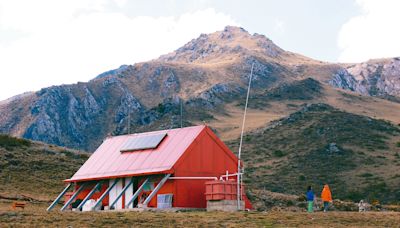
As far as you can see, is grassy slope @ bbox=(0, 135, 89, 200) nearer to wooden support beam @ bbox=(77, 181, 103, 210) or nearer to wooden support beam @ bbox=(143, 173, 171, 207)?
wooden support beam @ bbox=(77, 181, 103, 210)

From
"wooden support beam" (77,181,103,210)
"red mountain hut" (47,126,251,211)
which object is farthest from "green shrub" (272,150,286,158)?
"wooden support beam" (77,181,103,210)

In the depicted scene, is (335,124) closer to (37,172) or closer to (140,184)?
(37,172)

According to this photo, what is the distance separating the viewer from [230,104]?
17425cm

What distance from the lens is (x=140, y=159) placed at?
139 ft

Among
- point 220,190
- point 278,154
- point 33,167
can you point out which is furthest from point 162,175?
point 278,154

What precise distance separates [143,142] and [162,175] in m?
4.50

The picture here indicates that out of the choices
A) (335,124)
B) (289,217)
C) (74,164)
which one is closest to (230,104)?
(335,124)

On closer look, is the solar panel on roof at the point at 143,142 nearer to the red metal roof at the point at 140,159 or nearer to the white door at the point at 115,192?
the red metal roof at the point at 140,159

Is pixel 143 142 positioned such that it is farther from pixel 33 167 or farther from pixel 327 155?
pixel 327 155

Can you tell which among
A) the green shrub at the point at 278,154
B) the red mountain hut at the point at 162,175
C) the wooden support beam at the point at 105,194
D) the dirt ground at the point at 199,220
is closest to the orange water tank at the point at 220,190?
the red mountain hut at the point at 162,175

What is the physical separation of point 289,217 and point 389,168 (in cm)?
5802

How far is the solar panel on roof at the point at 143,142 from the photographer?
141 ft

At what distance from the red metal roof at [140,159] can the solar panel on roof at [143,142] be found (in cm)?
23

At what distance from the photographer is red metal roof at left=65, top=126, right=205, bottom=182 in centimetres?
4041
